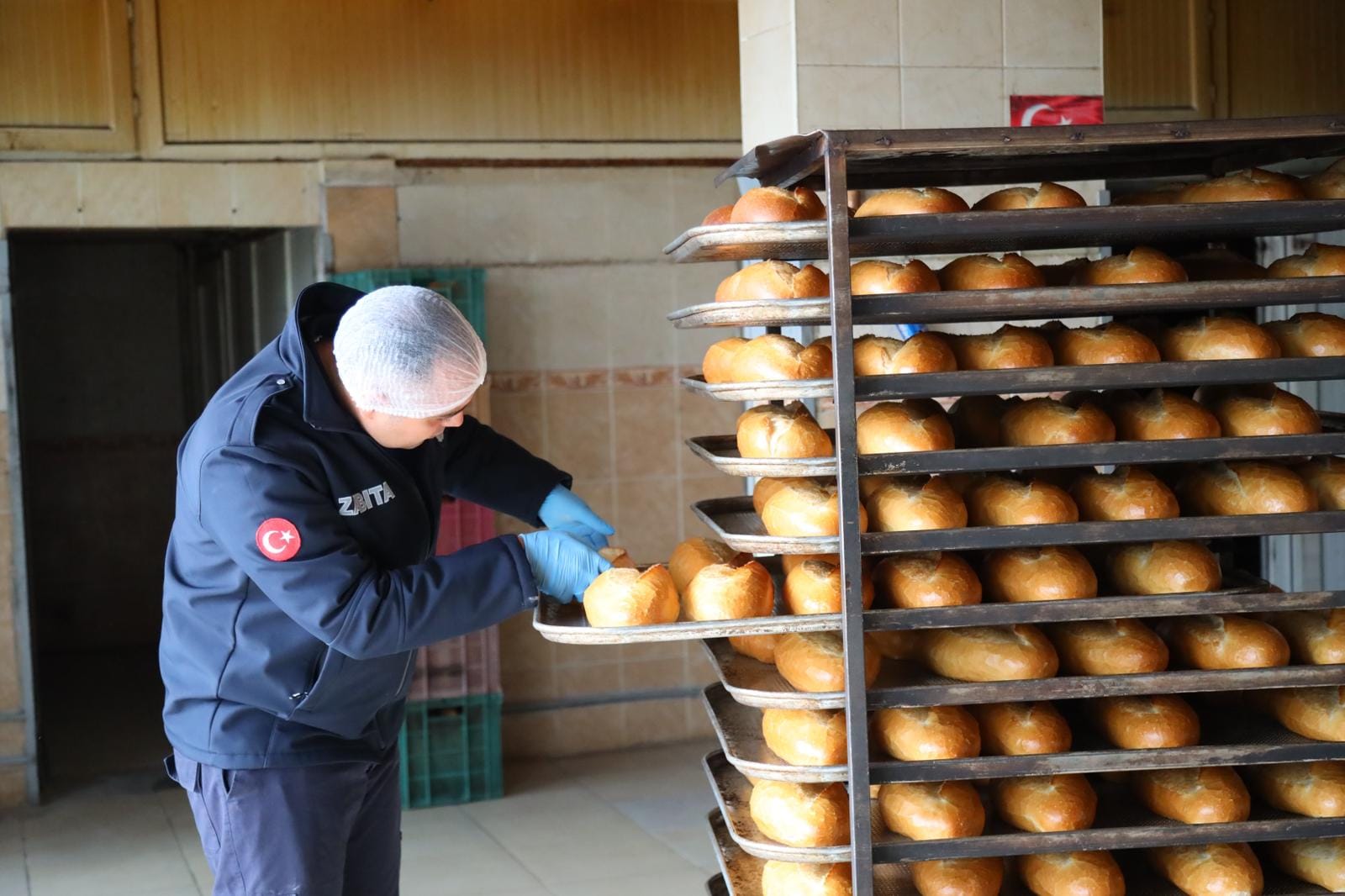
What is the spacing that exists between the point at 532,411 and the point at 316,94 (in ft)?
4.74

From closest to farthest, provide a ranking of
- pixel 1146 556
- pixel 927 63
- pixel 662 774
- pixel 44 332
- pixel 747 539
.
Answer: pixel 747 539 → pixel 1146 556 → pixel 927 63 → pixel 662 774 → pixel 44 332

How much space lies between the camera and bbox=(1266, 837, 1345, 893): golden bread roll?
2.00 m

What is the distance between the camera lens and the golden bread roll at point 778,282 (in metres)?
1.97

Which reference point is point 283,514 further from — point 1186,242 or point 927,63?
point 927,63

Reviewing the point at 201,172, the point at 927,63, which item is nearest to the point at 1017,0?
the point at 927,63

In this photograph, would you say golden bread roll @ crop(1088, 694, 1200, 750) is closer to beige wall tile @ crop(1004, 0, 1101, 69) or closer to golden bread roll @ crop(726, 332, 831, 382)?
golden bread roll @ crop(726, 332, 831, 382)

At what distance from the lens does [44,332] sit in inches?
307

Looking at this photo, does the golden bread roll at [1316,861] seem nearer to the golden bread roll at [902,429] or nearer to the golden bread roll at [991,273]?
the golden bread roll at [902,429]

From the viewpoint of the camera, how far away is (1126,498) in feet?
6.53

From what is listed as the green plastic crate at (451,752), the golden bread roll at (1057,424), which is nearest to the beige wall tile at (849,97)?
the golden bread roll at (1057,424)

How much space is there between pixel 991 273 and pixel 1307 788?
891 mm

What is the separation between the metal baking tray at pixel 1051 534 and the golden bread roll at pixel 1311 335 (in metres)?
0.24

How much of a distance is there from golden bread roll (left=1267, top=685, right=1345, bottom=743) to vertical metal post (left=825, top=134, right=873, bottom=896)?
67 cm

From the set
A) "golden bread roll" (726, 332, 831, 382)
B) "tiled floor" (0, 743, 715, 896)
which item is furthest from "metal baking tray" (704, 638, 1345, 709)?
"tiled floor" (0, 743, 715, 896)
